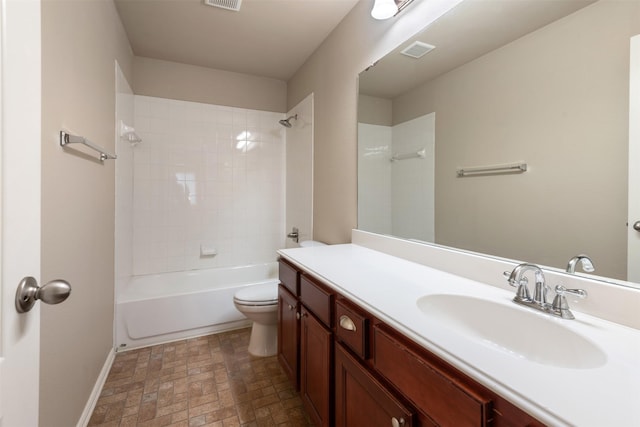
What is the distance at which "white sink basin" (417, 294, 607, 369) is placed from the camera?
71 centimetres

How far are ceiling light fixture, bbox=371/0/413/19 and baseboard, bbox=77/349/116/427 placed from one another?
101 inches

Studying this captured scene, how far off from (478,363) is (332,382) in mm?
739

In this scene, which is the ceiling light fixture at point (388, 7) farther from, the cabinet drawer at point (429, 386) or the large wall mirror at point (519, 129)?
the cabinet drawer at point (429, 386)

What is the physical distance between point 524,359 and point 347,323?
A: 52 cm

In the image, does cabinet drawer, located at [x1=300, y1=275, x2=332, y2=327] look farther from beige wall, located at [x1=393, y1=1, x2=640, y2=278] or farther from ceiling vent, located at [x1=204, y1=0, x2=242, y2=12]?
ceiling vent, located at [x1=204, y1=0, x2=242, y2=12]

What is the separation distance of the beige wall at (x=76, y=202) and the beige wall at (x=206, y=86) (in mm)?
808

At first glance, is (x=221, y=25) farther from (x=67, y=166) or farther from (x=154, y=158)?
(x=67, y=166)

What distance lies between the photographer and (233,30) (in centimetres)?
224

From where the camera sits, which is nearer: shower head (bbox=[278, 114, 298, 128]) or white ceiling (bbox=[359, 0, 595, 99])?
white ceiling (bbox=[359, 0, 595, 99])

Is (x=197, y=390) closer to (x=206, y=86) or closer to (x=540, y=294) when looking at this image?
(x=540, y=294)

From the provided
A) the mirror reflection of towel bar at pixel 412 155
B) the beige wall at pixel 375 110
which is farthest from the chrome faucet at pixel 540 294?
the beige wall at pixel 375 110

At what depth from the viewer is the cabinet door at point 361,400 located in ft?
2.58

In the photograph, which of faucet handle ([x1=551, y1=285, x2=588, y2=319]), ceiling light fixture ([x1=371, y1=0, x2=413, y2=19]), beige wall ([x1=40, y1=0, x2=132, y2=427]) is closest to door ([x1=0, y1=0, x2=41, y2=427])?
beige wall ([x1=40, y1=0, x2=132, y2=427])

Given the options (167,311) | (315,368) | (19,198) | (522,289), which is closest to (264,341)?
(167,311)
